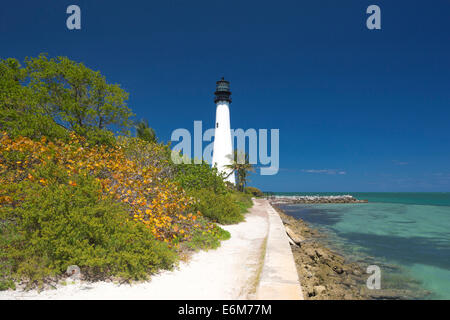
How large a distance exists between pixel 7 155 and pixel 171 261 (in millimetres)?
5554

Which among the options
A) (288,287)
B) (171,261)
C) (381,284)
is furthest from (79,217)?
(381,284)

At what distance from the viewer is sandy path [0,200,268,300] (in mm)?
Result: 3844

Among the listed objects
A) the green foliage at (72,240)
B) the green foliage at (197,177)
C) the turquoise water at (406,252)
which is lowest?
the turquoise water at (406,252)

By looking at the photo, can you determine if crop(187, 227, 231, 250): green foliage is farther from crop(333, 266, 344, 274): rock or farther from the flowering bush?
crop(333, 266, 344, 274): rock

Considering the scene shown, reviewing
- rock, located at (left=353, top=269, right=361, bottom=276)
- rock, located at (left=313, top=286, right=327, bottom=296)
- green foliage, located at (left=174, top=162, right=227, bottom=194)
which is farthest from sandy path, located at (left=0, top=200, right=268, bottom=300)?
green foliage, located at (left=174, top=162, right=227, bottom=194)

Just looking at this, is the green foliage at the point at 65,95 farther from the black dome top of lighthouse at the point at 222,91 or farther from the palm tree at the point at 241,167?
the palm tree at the point at 241,167

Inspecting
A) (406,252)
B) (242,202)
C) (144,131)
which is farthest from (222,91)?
(406,252)

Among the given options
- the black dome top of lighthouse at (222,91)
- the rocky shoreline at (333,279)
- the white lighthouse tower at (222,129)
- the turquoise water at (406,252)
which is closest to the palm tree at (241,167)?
the white lighthouse tower at (222,129)

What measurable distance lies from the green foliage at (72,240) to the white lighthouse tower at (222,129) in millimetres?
28282

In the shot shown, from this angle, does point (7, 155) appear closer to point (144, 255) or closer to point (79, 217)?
point (79, 217)

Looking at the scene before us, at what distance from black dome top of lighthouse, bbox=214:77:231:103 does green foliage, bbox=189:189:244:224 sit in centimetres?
2455

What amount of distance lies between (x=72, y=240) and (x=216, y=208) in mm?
6937

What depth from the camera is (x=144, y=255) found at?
4734 mm

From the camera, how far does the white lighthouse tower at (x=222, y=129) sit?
33.4 metres
